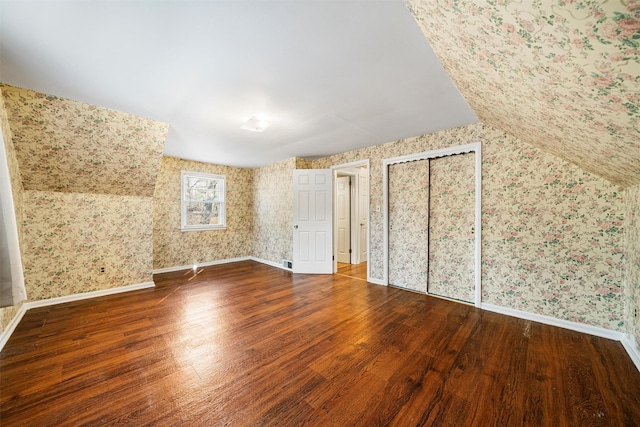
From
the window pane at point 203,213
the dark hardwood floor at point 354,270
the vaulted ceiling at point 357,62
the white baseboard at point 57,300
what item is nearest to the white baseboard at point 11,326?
the white baseboard at point 57,300

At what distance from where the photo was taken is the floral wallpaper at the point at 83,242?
9.56ft

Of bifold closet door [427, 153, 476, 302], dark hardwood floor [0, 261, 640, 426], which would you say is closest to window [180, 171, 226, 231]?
dark hardwood floor [0, 261, 640, 426]

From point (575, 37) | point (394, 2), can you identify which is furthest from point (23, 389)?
point (575, 37)

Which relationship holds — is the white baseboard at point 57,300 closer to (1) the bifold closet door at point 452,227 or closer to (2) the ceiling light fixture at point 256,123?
(2) the ceiling light fixture at point 256,123

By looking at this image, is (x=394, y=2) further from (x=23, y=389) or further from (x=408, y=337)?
(x=23, y=389)

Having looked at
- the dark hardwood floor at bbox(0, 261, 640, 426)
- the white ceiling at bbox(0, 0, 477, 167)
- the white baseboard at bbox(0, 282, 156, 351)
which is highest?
the white ceiling at bbox(0, 0, 477, 167)

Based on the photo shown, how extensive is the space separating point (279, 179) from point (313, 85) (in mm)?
3285

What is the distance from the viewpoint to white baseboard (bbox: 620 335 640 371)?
1776mm

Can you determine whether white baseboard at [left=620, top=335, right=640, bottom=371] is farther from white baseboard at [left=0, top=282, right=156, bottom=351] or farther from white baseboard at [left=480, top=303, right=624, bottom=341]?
white baseboard at [left=0, top=282, right=156, bottom=351]

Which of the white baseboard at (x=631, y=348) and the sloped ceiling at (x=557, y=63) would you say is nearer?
the sloped ceiling at (x=557, y=63)

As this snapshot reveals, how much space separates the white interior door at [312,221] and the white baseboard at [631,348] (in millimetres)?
3483

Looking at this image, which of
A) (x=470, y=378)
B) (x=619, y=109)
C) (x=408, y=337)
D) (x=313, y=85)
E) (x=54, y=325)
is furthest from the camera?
(x=54, y=325)

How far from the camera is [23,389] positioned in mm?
1524

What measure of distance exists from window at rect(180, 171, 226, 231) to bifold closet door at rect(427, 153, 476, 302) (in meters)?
4.58
